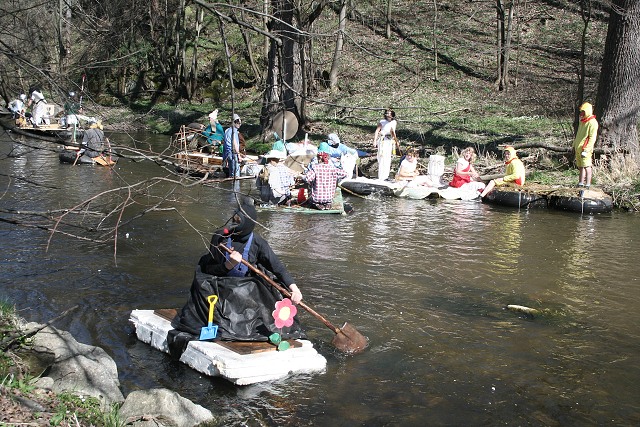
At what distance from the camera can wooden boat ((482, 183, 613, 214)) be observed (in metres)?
16.1

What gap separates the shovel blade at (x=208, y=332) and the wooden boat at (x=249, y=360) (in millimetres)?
54

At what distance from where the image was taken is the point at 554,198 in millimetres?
16531

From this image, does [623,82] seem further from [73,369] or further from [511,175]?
[73,369]

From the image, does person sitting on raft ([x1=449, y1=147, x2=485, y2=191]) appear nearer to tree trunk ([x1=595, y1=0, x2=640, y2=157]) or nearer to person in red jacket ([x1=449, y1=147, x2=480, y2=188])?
person in red jacket ([x1=449, y1=147, x2=480, y2=188])

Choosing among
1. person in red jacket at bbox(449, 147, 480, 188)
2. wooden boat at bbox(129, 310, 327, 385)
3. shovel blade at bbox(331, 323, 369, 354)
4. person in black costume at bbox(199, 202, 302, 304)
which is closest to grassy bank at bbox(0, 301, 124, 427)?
wooden boat at bbox(129, 310, 327, 385)

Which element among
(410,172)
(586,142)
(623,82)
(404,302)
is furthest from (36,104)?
(623,82)

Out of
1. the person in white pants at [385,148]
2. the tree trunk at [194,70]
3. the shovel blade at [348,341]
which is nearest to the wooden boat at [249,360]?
the shovel blade at [348,341]

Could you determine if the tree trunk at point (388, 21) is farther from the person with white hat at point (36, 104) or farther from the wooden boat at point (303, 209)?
the wooden boat at point (303, 209)

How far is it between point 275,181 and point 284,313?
8.33 m

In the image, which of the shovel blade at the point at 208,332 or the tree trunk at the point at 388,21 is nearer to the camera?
the shovel blade at the point at 208,332

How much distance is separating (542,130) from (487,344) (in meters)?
16.8

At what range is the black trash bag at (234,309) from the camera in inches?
282

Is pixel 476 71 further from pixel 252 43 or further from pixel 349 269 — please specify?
pixel 349 269

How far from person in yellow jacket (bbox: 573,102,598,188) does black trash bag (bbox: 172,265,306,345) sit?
1168 cm
